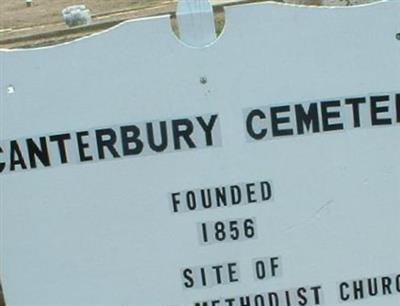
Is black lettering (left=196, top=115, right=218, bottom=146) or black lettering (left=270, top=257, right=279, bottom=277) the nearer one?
black lettering (left=196, top=115, right=218, bottom=146)

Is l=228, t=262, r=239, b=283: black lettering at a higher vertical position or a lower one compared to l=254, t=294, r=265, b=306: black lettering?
higher

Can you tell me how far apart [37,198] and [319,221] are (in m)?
0.71

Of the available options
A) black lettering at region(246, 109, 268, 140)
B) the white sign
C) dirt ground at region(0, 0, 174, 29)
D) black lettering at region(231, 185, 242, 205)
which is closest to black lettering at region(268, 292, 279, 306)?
the white sign

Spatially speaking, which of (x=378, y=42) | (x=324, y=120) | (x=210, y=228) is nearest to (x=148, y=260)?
(x=210, y=228)

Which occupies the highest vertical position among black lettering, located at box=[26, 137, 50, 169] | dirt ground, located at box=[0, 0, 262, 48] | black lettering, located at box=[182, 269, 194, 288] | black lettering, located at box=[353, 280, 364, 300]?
black lettering, located at box=[26, 137, 50, 169]

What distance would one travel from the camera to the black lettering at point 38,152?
5.22 ft

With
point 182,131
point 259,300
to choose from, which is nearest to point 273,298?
point 259,300

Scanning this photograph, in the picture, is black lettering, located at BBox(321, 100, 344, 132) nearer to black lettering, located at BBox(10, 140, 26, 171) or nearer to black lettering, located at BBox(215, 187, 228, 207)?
black lettering, located at BBox(215, 187, 228, 207)

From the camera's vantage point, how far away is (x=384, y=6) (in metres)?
1.55

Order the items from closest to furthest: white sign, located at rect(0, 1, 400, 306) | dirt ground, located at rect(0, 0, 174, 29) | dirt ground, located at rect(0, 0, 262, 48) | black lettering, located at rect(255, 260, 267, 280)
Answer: white sign, located at rect(0, 1, 400, 306), black lettering, located at rect(255, 260, 267, 280), dirt ground, located at rect(0, 0, 262, 48), dirt ground, located at rect(0, 0, 174, 29)

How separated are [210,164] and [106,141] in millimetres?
259

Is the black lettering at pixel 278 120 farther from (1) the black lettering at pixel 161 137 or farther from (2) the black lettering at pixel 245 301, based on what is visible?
(2) the black lettering at pixel 245 301

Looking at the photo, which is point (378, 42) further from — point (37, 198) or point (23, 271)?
point (23, 271)

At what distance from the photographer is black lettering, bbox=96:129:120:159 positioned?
1586mm
